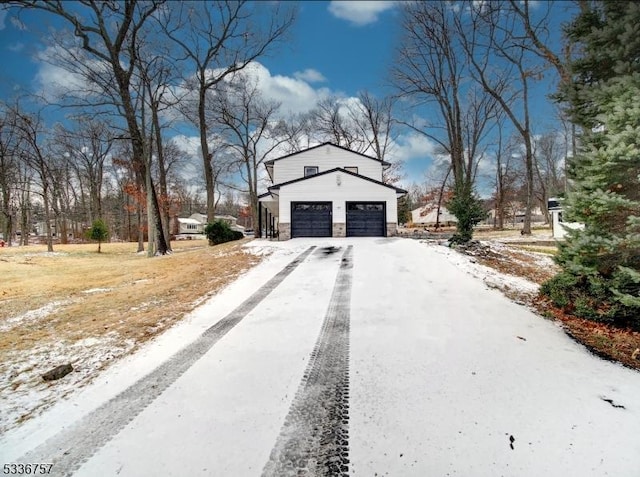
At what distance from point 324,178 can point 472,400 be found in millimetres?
15192

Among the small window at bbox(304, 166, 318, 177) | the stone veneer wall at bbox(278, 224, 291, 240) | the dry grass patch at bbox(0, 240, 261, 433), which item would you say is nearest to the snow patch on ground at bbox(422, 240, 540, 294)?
the dry grass patch at bbox(0, 240, 261, 433)

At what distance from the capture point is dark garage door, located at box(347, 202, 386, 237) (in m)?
17.2

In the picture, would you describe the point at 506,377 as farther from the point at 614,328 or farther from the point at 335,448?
the point at 614,328

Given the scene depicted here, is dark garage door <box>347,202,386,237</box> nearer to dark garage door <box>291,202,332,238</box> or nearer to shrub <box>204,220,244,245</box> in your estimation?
dark garage door <box>291,202,332,238</box>

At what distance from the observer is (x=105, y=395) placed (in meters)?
2.96

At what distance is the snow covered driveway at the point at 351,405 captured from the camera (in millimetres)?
2117

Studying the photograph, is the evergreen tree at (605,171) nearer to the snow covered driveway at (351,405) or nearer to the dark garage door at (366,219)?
the snow covered driveway at (351,405)

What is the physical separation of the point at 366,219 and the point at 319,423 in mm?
15297

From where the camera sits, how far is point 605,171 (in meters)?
4.31

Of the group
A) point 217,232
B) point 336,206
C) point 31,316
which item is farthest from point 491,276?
point 217,232

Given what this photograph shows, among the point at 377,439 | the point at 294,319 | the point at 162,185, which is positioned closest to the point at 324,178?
the point at 162,185

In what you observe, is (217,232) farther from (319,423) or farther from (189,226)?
(189,226)

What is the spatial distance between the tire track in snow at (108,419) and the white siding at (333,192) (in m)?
13.2

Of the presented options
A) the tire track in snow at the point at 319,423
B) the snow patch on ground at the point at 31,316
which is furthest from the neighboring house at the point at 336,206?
the tire track in snow at the point at 319,423
